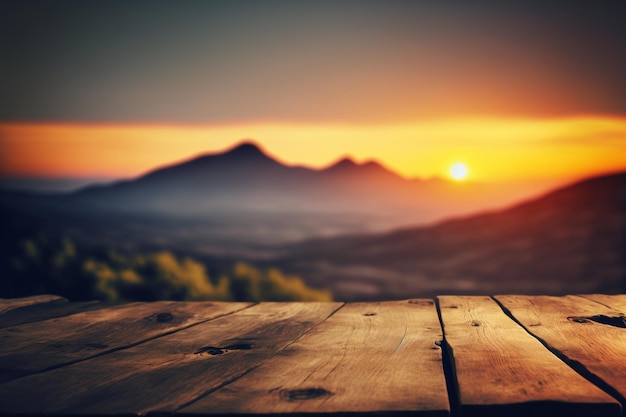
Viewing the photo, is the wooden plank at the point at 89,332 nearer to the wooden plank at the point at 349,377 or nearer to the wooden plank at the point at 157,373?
the wooden plank at the point at 157,373

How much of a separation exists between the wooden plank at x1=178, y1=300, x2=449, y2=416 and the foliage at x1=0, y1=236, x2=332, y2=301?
843 cm

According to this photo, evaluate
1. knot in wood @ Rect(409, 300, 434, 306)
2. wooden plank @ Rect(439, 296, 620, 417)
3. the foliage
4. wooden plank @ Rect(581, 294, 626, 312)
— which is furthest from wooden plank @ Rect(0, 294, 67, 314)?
the foliage

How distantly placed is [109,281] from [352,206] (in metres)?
139

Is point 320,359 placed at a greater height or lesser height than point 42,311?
lesser

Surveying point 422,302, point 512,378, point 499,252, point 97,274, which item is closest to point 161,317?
point 422,302

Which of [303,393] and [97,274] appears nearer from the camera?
[303,393]

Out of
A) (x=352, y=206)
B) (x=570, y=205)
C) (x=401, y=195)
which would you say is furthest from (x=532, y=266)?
(x=352, y=206)

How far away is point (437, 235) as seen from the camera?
93.7 m

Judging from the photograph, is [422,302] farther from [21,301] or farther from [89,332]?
[21,301]

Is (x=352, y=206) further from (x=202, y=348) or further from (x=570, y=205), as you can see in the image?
(x=202, y=348)

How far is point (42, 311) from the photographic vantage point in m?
2.21

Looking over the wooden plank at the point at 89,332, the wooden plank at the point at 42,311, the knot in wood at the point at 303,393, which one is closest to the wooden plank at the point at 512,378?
the knot in wood at the point at 303,393

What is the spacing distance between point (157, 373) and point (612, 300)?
176 centimetres

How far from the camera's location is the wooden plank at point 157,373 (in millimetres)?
1133
